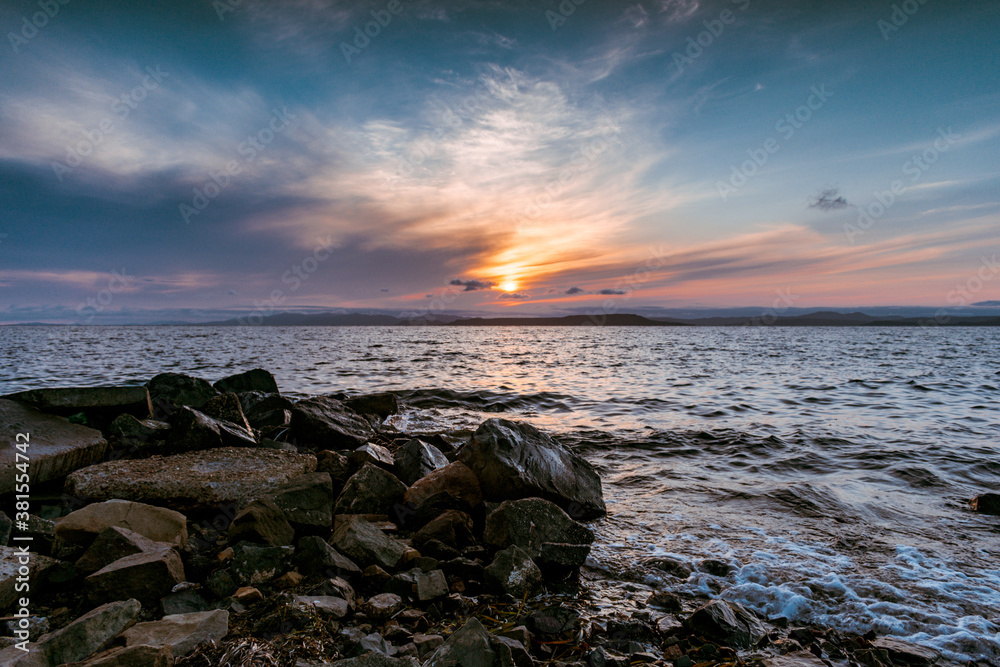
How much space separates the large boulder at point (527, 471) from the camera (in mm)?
6711

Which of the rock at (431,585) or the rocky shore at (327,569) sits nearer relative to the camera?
the rocky shore at (327,569)

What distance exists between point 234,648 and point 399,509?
10.1 feet

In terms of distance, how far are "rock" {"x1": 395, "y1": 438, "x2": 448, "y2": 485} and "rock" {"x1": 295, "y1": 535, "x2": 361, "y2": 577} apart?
2.76m

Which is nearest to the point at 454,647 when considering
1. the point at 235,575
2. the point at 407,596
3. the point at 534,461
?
the point at 407,596

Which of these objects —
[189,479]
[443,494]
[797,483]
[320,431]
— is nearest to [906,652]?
[443,494]

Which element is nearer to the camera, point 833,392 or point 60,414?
point 60,414

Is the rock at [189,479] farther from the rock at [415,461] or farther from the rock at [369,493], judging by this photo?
the rock at [415,461]

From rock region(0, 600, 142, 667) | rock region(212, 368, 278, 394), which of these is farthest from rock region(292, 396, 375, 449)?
rock region(0, 600, 142, 667)

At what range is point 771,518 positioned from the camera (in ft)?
23.3

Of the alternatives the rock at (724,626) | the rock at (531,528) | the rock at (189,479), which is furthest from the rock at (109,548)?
the rock at (724,626)

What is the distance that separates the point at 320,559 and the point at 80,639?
6.15 feet

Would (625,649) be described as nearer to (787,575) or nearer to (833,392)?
(787,575)

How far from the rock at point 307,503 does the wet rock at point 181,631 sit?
5.45ft

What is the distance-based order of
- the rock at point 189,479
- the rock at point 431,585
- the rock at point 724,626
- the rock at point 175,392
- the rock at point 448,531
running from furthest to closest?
the rock at point 175,392
the rock at point 189,479
the rock at point 448,531
the rock at point 431,585
the rock at point 724,626
